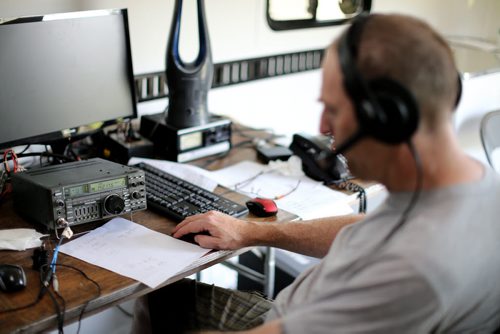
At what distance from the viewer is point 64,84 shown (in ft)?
5.41

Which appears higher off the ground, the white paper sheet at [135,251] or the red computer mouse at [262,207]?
the red computer mouse at [262,207]

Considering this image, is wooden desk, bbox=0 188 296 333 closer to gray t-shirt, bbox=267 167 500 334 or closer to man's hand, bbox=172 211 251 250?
man's hand, bbox=172 211 251 250

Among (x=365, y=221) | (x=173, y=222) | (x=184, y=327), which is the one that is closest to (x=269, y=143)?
(x=173, y=222)

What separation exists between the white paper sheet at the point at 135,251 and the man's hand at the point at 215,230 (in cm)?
2

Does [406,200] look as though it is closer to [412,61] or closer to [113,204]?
[412,61]

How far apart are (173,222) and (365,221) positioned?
1.88ft

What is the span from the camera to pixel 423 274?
85 centimetres

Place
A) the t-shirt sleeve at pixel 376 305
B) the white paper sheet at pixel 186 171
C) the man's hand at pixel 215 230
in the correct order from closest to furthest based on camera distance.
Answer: the t-shirt sleeve at pixel 376 305 → the man's hand at pixel 215 230 → the white paper sheet at pixel 186 171

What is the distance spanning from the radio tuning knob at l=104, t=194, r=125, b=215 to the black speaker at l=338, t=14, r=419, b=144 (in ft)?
2.33

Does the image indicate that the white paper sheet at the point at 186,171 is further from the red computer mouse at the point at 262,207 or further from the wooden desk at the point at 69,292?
the wooden desk at the point at 69,292

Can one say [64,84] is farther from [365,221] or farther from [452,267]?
[452,267]

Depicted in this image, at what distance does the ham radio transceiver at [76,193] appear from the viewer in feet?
4.38

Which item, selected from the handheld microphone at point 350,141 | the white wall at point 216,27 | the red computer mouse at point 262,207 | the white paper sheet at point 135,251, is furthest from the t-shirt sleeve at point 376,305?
the white wall at point 216,27

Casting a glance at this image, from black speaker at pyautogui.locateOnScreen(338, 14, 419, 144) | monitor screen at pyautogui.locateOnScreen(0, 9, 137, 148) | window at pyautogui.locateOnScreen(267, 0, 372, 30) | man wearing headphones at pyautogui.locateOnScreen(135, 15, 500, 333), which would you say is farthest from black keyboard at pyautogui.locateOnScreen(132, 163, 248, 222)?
window at pyautogui.locateOnScreen(267, 0, 372, 30)
